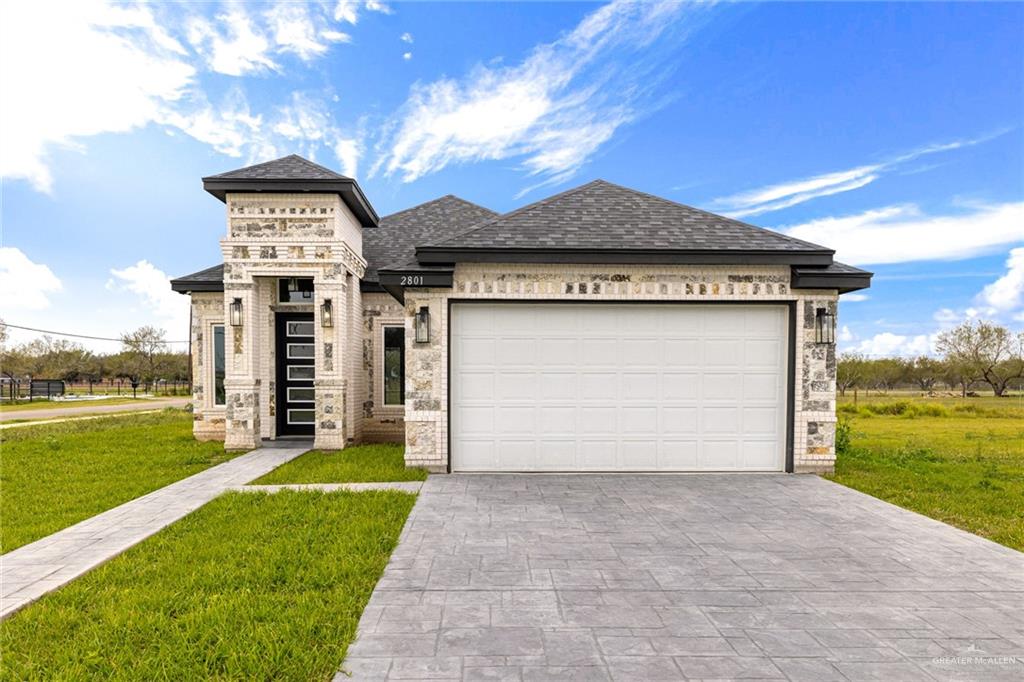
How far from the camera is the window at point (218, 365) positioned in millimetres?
11555

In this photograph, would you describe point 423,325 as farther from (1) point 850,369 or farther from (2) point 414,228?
(1) point 850,369

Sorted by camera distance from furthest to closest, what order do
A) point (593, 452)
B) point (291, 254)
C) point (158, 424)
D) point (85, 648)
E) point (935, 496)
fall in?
1. point (158, 424)
2. point (291, 254)
3. point (593, 452)
4. point (935, 496)
5. point (85, 648)

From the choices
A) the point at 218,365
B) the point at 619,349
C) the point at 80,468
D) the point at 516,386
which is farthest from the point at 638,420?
the point at 218,365

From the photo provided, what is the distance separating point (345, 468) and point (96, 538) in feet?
11.2

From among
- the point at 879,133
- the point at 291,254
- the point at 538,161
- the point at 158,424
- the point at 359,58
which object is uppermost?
the point at 538,161

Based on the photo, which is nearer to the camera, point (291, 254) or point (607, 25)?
point (291, 254)

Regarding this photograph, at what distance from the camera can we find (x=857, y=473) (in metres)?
8.05

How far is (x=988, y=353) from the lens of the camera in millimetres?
29625

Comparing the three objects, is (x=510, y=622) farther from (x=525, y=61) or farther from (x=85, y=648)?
(x=525, y=61)

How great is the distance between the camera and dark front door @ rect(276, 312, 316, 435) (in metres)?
11.2

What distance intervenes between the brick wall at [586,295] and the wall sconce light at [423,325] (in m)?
0.09

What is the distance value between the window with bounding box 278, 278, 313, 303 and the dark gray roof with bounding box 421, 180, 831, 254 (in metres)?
4.64

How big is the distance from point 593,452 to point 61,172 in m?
21.0

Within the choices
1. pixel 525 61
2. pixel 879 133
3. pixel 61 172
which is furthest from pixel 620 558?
pixel 61 172
